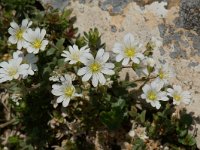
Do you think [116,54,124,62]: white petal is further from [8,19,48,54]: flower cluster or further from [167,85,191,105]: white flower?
[8,19,48,54]: flower cluster

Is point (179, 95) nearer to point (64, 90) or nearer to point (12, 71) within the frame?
point (64, 90)

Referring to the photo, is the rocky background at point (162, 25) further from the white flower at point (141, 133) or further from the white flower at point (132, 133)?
the white flower at point (132, 133)

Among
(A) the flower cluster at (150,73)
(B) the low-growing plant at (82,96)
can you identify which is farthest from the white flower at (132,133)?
(A) the flower cluster at (150,73)

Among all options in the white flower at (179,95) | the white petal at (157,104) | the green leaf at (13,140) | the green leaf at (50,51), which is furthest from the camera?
the green leaf at (13,140)

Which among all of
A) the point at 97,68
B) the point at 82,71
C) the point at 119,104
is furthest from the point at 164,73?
the point at 82,71

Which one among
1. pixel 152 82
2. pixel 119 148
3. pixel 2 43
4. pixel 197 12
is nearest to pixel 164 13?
pixel 197 12

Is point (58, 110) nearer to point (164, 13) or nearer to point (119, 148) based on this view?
point (119, 148)
